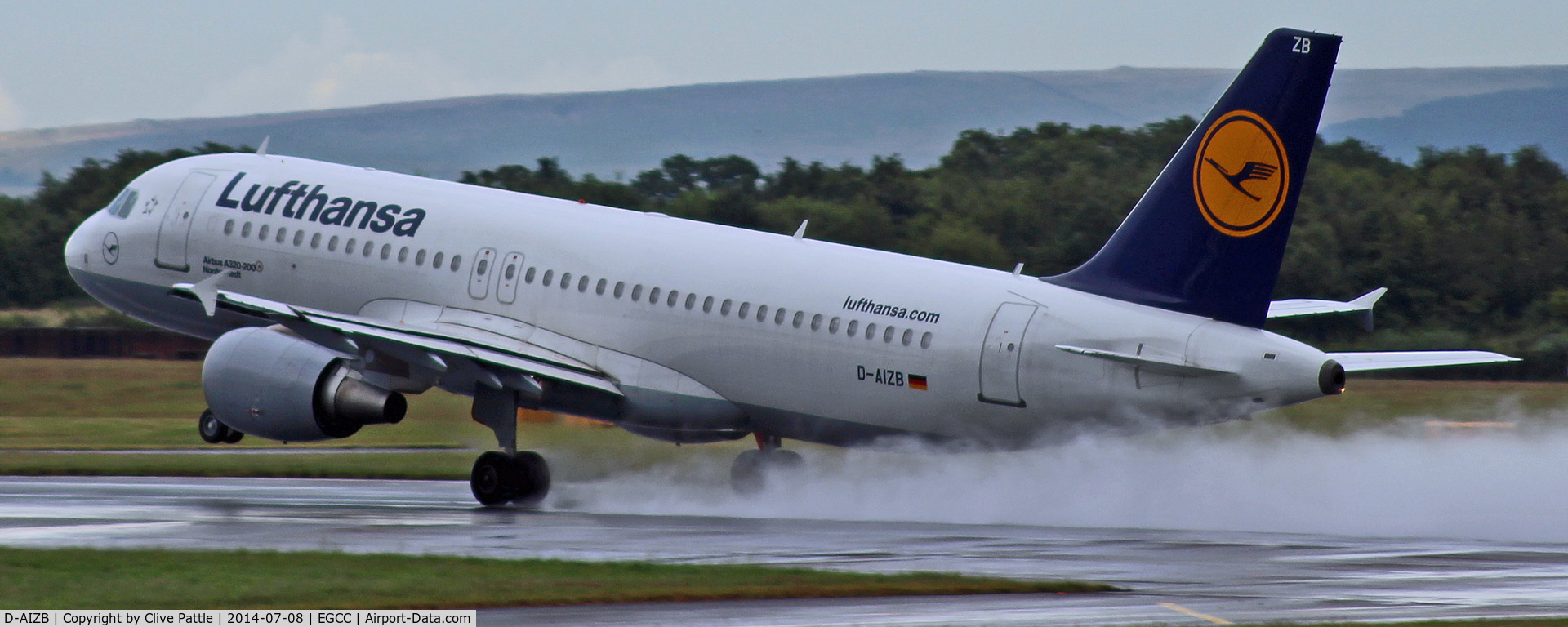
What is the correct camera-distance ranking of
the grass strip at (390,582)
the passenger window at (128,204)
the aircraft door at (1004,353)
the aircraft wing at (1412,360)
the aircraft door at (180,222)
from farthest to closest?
the passenger window at (128,204) < the aircraft door at (180,222) < the aircraft door at (1004,353) < the aircraft wing at (1412,360) < the grass strip at (390,582)

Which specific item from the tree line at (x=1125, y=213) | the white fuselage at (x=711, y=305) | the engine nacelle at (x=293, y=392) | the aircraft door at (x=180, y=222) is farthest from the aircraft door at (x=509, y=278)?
the tree line at (x=1125, y=213)

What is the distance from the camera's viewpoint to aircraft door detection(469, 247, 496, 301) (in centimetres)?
3027

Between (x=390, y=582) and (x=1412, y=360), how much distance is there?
46.3ft

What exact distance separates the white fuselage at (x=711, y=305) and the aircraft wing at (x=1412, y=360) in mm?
1332

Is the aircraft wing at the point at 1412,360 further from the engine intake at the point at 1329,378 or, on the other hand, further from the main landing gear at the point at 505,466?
the main landing gear at the point at 505,466

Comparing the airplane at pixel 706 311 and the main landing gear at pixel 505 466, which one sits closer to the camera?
the airplane at pixel 706 311

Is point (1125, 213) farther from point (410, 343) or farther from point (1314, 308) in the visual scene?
point (410, 343)

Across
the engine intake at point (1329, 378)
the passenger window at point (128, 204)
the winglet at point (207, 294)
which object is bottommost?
the engine intake at point (1329, 378)

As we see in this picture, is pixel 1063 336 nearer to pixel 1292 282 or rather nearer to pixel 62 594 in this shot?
pixel 62 594

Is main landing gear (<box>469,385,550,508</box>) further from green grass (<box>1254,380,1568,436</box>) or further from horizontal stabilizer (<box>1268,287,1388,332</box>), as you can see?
horizontal stabilizer (<box>1268,287,1388,332</box>)

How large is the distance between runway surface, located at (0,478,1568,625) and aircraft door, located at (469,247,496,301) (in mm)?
3263

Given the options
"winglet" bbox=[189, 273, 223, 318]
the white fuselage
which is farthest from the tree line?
"winglet" bbox=[189, 273, 223, 318]

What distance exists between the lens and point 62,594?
16953mm

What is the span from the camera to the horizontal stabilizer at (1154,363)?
2433cm
